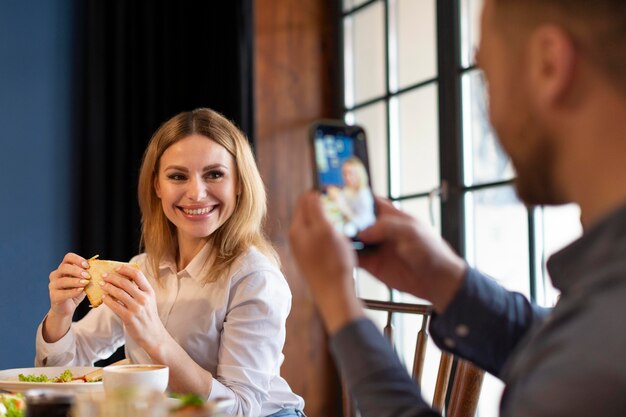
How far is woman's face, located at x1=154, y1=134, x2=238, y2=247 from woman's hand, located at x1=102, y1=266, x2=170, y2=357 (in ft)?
1.30

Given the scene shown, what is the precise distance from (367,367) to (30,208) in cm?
339

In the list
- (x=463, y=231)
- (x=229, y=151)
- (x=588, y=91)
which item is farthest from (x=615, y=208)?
(x=463, y=231)

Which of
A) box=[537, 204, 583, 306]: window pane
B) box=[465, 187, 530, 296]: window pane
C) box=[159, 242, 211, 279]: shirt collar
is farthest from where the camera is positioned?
box=[465, 187, 530, 296]: window pane

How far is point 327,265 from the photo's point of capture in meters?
0.87

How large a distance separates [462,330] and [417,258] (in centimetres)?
11

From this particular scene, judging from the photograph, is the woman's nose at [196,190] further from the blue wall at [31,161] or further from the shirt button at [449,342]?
the blue wall at [31,161]

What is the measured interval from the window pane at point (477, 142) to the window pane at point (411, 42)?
0.93 ft

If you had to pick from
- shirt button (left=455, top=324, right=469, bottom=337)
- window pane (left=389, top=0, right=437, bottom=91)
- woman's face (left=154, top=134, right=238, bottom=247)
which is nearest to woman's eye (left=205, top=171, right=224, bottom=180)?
woman's face (left=154, top=134, right=238, bottom=247)

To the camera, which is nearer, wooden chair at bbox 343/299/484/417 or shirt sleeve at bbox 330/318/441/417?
shirt sleeve at bbox 330/318/441/417

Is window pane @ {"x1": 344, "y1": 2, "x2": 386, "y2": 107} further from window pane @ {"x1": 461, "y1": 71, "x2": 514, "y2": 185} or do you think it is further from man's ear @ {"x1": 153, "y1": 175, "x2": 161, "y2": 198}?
man's ear @ {"x1": 153, "y1": 175, "x2": 161, "y2": 198}

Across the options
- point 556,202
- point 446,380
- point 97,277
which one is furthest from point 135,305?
point 556,202

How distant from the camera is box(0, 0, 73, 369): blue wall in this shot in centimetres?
381

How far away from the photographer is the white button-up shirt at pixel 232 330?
1.88 m

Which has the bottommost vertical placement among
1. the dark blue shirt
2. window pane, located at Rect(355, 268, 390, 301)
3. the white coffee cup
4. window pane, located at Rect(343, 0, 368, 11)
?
→ window pane, located at Rect(355, 268, 390, 301)
